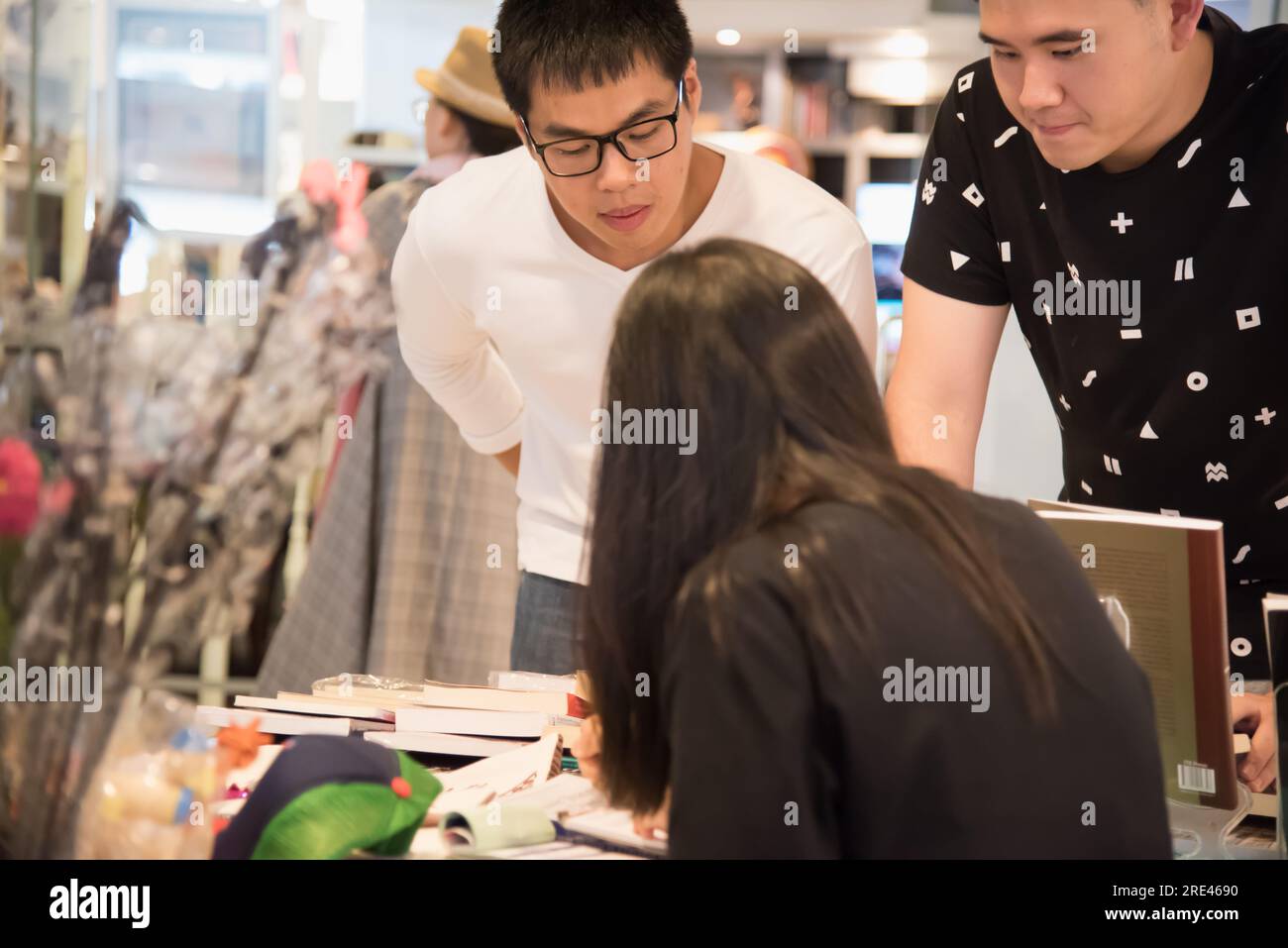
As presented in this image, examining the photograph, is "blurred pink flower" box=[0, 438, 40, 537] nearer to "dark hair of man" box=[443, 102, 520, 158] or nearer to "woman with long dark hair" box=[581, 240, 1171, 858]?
"woman with long dark hair" box=[581, 240, 1171, 858]

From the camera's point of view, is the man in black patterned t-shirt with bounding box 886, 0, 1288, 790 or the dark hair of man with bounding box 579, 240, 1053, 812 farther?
the man in black patterned t-shirt with bounding box 886, 0, 1288, 790

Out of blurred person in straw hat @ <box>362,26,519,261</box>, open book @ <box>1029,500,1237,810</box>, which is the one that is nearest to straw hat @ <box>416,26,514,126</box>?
blurred person in straw hat @ <box>362,26,519,261</box>

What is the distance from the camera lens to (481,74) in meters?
2.69

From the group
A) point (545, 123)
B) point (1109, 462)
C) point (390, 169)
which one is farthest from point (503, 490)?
point (390, 169)

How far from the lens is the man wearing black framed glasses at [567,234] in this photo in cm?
168

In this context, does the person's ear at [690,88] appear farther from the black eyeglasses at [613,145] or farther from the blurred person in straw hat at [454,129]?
the blurred person in straw hat at [454,129]

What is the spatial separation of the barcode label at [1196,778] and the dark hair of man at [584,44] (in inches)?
40.5

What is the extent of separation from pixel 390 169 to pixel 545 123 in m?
2.58

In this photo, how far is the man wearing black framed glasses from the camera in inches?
66.1


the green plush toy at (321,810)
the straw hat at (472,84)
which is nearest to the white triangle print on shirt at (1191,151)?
the green plush toy at (321,810)

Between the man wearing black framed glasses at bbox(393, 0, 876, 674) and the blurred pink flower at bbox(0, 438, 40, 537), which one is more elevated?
the man wearing black framed glasses at bbox(393, 0, 876, 674)

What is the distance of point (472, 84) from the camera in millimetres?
2695

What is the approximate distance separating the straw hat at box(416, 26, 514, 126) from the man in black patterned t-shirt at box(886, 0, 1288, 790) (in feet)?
3.94
